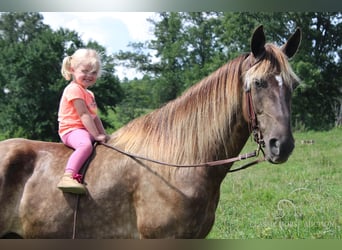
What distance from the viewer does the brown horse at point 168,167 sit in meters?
1.81

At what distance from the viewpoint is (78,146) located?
77.0 inches

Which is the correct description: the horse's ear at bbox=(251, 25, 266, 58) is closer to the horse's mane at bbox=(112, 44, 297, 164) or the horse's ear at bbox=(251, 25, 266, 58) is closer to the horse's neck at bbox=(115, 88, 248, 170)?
the horse's mane at bbox=(112, 44, 297, 164)

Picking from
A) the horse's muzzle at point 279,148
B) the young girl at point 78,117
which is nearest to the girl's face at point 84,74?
the young girl at point 78,117

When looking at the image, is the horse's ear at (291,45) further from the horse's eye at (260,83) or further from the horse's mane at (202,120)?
the horse's eye at (260,83)

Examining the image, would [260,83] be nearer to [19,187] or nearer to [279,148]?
[279,148]

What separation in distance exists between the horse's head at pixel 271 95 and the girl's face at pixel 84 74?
805mm

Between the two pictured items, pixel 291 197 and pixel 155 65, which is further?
pixel 155 65

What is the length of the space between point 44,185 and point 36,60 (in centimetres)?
278

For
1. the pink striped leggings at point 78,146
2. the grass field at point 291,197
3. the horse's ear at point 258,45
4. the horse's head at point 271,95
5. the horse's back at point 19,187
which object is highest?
the horse's ear at point 258,45

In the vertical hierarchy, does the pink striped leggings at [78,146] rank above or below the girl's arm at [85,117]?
below

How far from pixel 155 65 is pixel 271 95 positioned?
3.02m

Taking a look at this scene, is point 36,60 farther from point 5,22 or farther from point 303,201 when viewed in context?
point 303,201

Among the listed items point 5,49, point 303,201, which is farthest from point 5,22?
point 303,201

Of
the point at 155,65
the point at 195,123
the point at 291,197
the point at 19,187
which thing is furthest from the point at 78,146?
the point at 155,65
